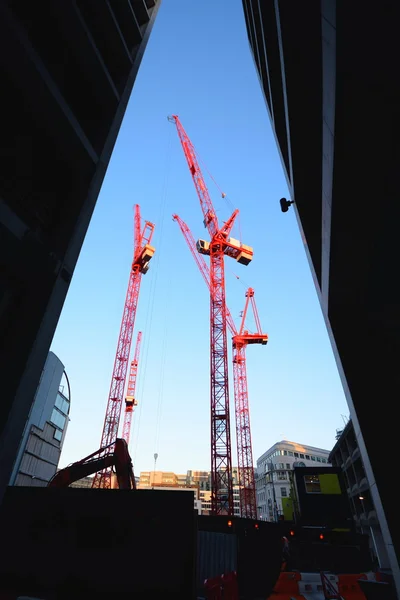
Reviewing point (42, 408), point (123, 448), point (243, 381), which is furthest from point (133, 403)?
point (123, 448)

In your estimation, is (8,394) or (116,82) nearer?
(8,394)

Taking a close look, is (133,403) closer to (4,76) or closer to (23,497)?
(23,497)

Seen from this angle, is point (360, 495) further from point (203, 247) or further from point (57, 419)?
point (203, 247)

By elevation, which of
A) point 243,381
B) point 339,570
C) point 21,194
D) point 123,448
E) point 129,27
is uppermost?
point 243,381

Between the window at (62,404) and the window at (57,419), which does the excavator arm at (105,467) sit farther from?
the window at (62,404)

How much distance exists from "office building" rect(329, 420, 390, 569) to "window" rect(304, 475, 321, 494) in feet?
30.7

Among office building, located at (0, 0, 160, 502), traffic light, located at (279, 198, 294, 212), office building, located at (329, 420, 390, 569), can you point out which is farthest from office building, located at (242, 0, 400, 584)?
office building, located at (329, 420, 390, 569)

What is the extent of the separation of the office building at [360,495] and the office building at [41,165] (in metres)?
33.5

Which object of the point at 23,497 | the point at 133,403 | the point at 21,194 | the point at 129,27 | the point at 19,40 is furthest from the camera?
the point at 133,403

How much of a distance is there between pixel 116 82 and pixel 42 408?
3075 cm

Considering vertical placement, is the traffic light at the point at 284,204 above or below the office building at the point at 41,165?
above

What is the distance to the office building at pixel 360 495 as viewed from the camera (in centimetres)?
3112

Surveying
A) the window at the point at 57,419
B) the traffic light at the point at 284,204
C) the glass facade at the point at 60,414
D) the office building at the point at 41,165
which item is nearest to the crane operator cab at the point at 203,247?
the glass facade at the point at 60,414

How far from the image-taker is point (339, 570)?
1527cm
